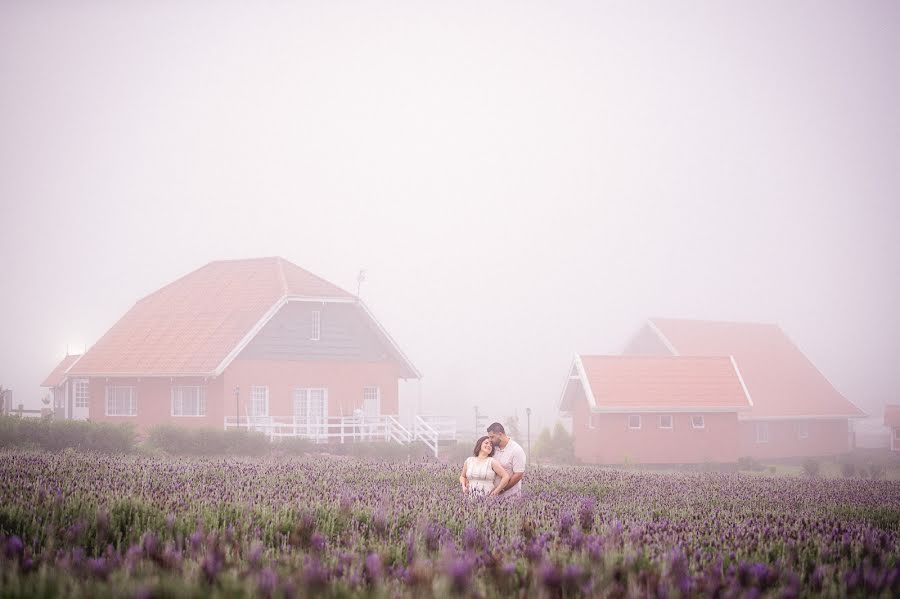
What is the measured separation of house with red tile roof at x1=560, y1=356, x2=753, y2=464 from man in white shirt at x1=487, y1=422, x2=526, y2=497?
2622cm

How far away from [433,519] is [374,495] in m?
1.87

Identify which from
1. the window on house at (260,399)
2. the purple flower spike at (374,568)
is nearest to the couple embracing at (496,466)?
the purple flower spike at (374,568)

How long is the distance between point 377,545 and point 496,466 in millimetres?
5155

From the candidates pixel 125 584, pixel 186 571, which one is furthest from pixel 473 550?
pixel 125 584

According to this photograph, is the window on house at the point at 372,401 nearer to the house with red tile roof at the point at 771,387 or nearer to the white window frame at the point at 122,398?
the white window frame at the point at 122,398

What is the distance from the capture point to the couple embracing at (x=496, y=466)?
1088 centimetres

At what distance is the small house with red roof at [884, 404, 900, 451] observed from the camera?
5350 cm

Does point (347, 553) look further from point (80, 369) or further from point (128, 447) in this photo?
point (80, 369)

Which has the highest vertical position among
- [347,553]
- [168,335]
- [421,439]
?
[168,335]

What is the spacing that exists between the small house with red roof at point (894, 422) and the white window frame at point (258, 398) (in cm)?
4146

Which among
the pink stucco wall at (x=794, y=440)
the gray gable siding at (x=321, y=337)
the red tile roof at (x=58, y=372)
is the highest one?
the gray gable siding at (x=321, y=337)

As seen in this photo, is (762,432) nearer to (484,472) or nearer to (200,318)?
(200,318)

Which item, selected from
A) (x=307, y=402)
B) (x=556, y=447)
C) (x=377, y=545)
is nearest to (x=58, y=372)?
(x=307, y=402)

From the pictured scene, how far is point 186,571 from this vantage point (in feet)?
15.0
